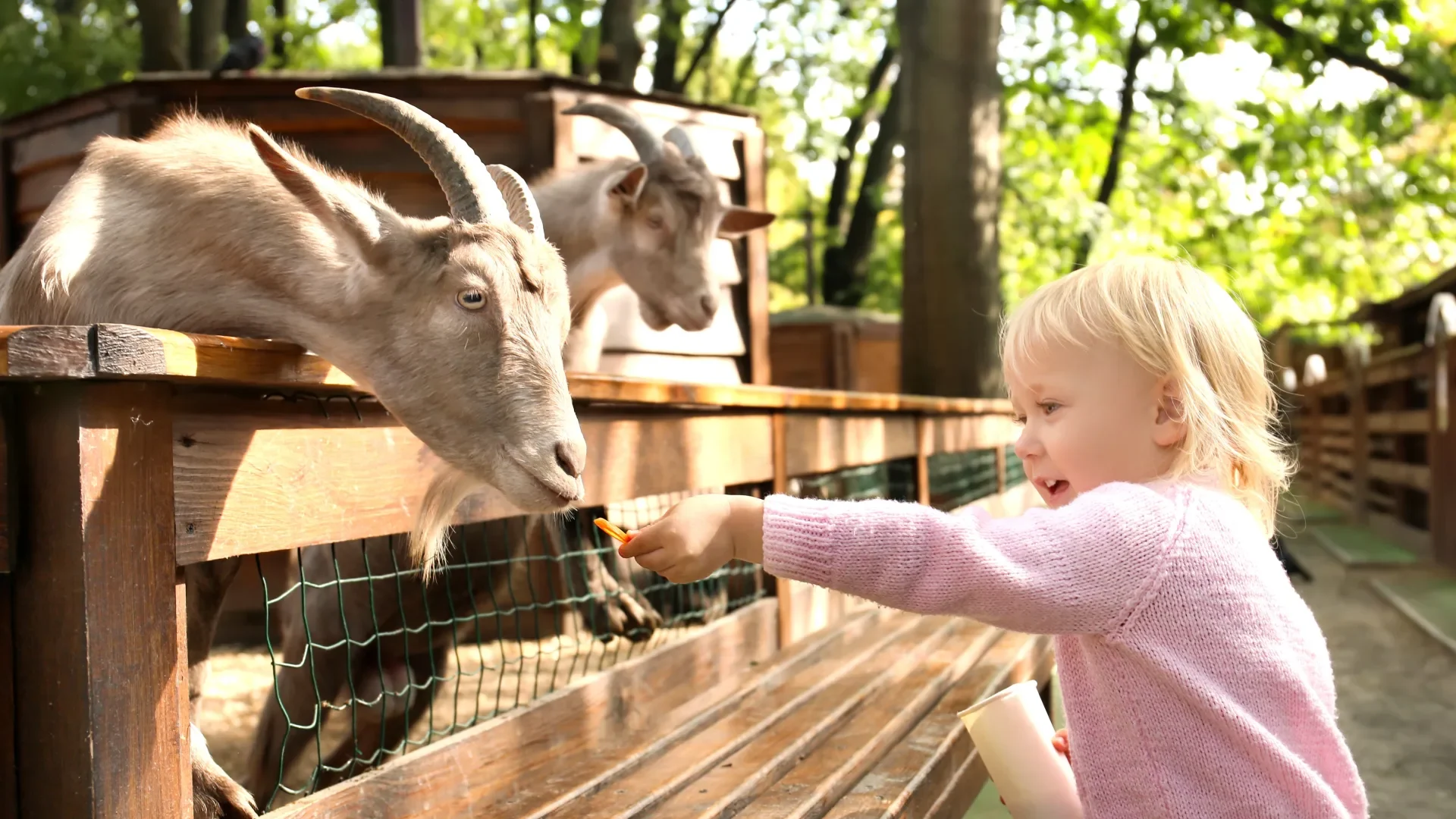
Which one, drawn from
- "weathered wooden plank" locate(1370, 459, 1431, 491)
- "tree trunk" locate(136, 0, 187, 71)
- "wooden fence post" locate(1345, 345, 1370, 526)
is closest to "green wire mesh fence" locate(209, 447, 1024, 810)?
"tree trunk" locate(136, 0, 187, 71)

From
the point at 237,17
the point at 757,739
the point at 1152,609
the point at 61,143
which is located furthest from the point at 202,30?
the point at 1152,609

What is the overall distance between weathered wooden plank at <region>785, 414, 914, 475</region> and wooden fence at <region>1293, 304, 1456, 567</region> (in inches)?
Answer: 247

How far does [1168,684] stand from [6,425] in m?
1.58

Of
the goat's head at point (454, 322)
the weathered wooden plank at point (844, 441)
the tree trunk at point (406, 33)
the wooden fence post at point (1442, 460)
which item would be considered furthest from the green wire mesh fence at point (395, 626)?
the wooden fence post at point (1442, 460)

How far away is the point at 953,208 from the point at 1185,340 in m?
7.49

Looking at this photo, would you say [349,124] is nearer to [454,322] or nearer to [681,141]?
[681,141]

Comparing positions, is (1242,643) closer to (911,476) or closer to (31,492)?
(31,492)

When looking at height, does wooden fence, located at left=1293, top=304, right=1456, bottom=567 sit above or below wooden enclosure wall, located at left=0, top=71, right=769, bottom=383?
below

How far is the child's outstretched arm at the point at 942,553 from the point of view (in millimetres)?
1772

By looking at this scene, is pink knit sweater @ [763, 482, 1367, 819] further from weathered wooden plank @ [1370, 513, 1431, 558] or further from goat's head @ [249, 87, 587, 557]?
weathered wooden plank @ [1370, 513, 1431, 558]

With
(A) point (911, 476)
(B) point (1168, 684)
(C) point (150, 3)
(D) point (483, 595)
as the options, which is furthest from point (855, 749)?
(C) point (150, 3)

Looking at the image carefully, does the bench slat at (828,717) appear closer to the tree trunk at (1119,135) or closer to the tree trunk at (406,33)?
the tree trunk at (406,33)

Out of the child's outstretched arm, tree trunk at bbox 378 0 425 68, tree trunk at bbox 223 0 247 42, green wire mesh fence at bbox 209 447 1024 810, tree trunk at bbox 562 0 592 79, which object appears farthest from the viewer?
tree trunk at bbox 562 0 592 79

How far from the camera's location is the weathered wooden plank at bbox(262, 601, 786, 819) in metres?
2.16
